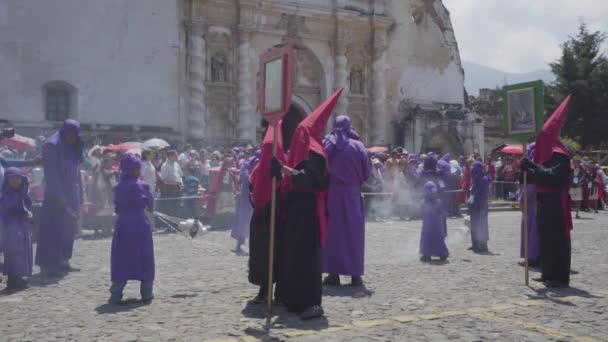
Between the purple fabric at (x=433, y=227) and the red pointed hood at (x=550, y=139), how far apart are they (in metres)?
2.66

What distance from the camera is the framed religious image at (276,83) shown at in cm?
654

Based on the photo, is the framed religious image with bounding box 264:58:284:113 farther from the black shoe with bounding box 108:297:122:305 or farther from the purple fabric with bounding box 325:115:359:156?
the black shoe with bounding box 108:297:122:305

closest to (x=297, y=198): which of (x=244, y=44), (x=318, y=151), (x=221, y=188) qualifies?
(x=318, y=151)

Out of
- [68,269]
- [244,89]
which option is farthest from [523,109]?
[244,89]

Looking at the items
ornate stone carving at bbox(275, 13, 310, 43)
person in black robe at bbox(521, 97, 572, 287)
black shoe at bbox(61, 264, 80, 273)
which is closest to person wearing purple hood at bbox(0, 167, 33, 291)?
black shoe at bbox(61, 264, 80, 273)

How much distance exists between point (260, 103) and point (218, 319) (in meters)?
2.31

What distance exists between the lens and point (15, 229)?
8391mm

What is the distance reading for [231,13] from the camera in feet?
85.3

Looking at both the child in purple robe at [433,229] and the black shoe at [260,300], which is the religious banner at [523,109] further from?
the black shoe at [260,300]

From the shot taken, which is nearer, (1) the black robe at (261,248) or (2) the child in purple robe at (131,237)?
(1) the black robe at (261,248)

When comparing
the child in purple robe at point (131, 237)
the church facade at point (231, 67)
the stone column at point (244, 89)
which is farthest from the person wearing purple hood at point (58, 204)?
the stone column at point (244, 89)

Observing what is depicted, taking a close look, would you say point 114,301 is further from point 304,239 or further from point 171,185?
point 171,185

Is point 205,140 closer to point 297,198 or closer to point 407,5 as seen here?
point 407,5

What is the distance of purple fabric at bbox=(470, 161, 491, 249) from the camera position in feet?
39.0
